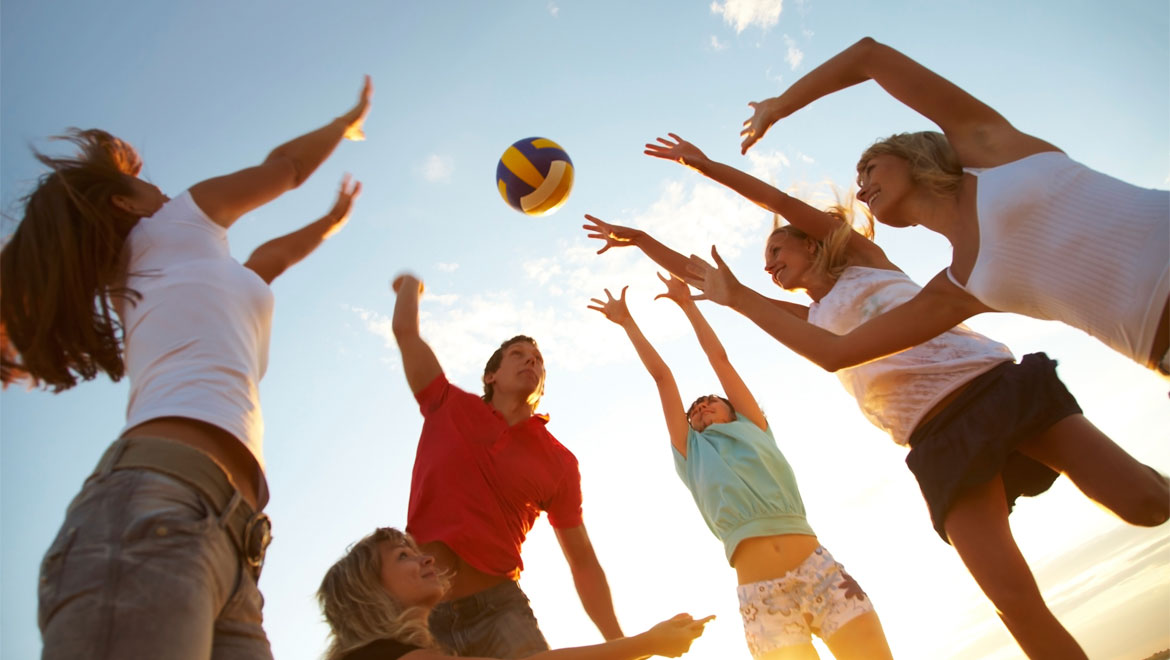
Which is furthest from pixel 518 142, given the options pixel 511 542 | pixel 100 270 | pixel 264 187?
pixel 100 270

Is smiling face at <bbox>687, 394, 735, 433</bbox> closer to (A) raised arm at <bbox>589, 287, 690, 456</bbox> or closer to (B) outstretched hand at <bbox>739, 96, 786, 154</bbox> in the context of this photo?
(A) raised arm at <bbox>589, 287, 690, 456</bbox>

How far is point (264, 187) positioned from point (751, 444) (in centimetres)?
332

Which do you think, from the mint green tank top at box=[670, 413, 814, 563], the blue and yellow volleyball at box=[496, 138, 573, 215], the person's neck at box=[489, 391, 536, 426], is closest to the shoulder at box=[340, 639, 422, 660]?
the person's neck at box=[489, 391, 536, 426]

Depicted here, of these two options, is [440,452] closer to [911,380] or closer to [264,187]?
[264,187]

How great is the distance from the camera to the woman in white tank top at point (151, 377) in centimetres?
157

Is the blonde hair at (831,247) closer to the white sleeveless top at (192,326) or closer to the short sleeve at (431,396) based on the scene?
the short sleeve at (431,396)

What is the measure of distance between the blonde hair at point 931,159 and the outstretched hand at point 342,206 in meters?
2.44

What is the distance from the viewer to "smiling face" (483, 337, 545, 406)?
4.61m

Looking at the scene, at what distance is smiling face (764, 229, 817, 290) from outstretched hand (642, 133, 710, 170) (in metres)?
0.65

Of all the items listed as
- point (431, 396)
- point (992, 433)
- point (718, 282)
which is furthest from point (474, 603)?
point (992, 433)

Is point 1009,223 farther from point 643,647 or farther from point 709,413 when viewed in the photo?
point 709,413

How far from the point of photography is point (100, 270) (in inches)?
83.6

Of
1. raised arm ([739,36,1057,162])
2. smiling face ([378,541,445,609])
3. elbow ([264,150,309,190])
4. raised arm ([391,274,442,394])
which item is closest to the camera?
elbow ([264,150,309,190])

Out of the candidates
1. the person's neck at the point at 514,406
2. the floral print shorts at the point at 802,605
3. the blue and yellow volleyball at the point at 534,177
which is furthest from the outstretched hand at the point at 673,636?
the blue and yellow volleyball at the point at 534,177
